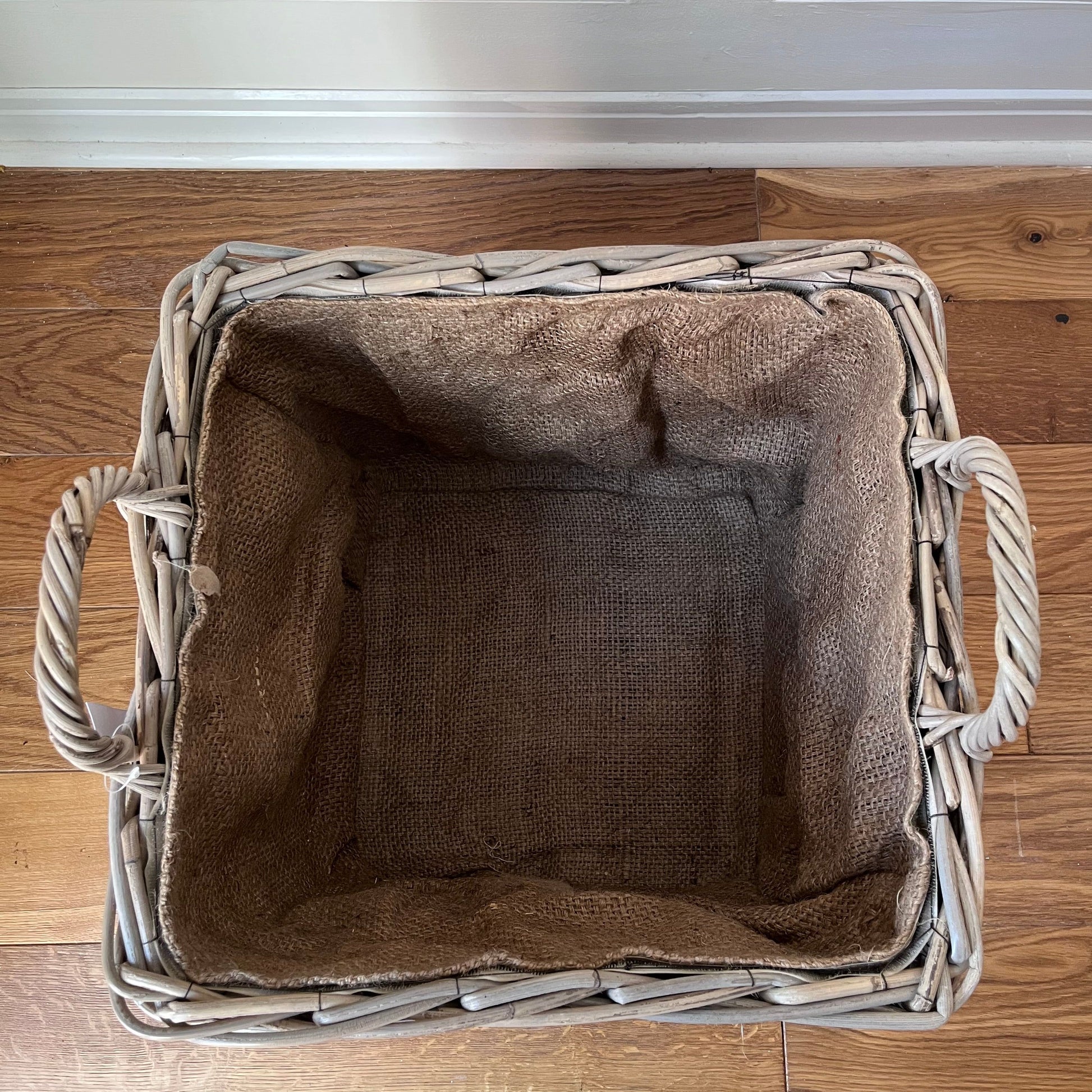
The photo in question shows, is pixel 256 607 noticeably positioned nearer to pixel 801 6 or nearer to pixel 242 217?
pixel 242 217

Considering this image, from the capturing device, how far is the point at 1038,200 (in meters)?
0.90

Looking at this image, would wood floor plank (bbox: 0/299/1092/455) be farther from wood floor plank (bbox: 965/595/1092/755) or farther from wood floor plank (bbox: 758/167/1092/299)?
wood floor plank (bbox: 965/595/1092/755)

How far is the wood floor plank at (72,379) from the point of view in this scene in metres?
0.85

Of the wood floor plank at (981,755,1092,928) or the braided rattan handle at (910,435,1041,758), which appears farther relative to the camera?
the wood floor plank at (981,755,1092,928)

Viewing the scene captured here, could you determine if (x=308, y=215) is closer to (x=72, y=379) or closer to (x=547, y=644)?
(x=72, y=379)

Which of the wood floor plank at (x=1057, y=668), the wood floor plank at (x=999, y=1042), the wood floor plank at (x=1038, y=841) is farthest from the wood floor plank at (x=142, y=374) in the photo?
the wood floor plank at (x=999, y=1042)

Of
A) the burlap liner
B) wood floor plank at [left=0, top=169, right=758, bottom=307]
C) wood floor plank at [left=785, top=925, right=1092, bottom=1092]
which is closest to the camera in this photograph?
the burlap liner

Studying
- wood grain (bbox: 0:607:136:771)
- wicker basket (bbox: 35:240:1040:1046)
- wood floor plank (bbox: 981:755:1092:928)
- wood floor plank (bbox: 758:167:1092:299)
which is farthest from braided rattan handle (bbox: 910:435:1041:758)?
wood grain (bbox: 0:607:136:771)

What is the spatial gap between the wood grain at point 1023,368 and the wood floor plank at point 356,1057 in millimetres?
599

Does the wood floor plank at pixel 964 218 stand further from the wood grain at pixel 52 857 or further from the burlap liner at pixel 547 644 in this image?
the wood grain at pixel 52 857

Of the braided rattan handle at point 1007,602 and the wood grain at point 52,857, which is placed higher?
the braided rattan handle at point 1007,602

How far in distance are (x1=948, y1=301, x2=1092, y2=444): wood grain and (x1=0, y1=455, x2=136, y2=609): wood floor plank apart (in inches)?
31.6

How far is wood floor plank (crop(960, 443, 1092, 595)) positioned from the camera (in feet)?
2.72

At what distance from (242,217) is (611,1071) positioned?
863mm
